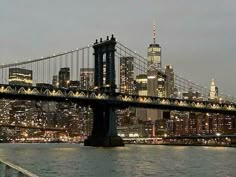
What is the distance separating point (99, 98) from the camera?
10600 centimetres

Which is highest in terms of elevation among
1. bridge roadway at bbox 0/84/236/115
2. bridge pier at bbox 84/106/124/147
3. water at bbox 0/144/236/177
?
bridge roadway at bbox 0/84/236/115

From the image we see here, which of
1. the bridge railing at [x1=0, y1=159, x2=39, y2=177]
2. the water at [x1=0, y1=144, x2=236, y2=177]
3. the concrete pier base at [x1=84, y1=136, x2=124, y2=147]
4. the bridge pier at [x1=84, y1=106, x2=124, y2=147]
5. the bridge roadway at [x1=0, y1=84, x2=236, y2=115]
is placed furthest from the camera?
the bridge pier at [x1=84, y1=106, x2=124, y2=147]

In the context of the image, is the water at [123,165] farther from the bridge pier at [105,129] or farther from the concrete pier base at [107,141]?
the bridge pier at [105,129]

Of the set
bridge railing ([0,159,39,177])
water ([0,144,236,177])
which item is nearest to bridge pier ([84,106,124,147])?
water ([0,144,236,177])

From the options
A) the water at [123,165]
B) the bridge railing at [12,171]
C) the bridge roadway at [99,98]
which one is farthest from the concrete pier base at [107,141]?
the bridge railing at [12,171]

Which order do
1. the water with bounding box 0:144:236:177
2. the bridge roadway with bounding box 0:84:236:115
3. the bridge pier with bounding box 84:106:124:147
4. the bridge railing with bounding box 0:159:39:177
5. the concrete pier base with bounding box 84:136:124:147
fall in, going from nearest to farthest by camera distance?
the bridge railing with bounding box 0:159:39:177
the water with bounding box 0:144:236:177
the bridge roadway with bounding box 0:84:236:115
the concrete pier base with bounding box 84:136:124:147
the bridge pier with bounding box 84:106:124:147

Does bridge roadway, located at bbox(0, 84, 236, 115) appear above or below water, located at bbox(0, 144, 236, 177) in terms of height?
above

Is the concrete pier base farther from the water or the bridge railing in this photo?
the bridge railing

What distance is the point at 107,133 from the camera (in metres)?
105

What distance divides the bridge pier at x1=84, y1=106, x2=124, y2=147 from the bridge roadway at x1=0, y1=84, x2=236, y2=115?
1.90m

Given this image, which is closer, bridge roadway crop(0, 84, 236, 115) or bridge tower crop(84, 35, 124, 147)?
bridge roadway crop(0, 84, 236, 115)

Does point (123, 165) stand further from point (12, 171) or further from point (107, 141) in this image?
point (107, 141)

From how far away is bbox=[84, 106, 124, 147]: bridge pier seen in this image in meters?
105

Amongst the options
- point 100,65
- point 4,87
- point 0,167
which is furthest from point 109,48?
point 0,167
